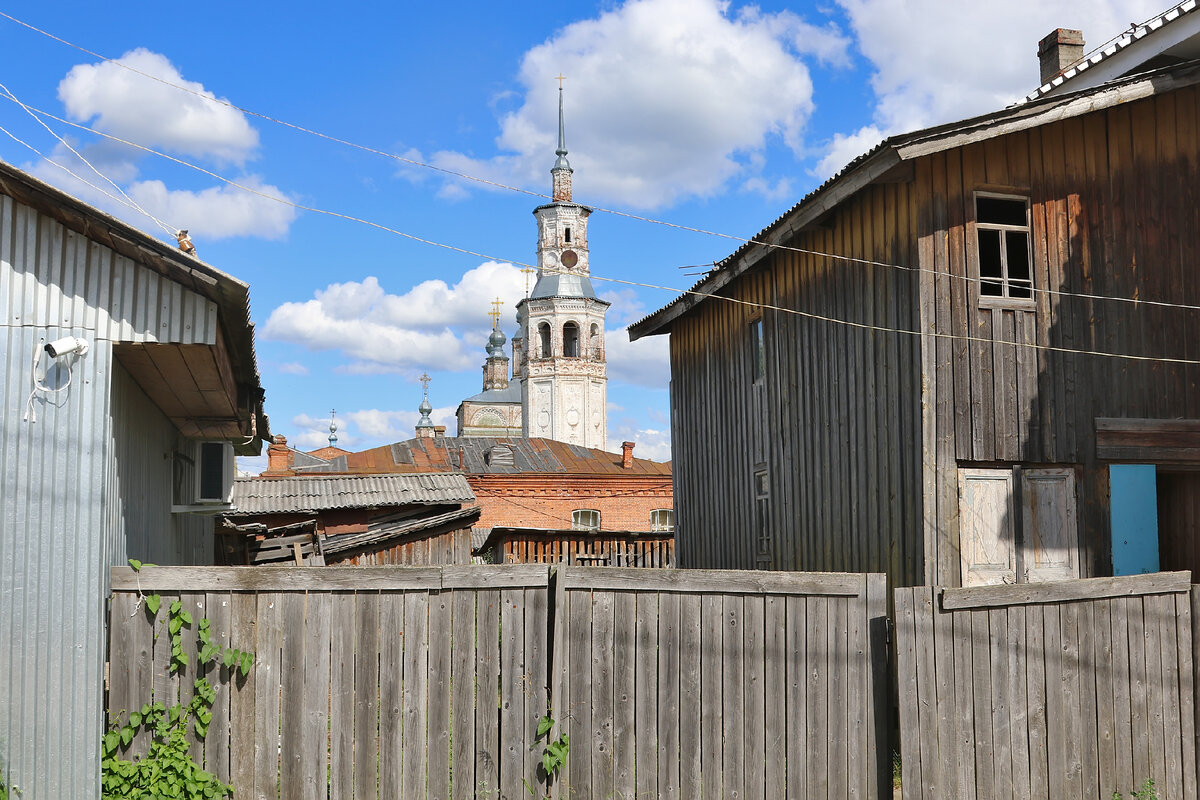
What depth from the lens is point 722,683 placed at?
7090mm

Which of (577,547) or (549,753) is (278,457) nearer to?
(577,547)

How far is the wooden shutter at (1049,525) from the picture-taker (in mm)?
10484

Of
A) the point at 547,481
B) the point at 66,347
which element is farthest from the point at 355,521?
the point at 547,481

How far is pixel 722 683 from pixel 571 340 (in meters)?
80.8

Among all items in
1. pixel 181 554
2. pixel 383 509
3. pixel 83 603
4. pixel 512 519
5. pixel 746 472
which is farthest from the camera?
pixel 512 519

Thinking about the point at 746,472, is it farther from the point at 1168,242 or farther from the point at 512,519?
the point at 512,519

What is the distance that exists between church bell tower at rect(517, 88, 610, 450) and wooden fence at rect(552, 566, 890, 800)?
78.4 m

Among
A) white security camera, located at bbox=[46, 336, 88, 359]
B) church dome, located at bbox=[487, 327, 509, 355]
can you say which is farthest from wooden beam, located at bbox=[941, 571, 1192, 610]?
church dome, located at bbox=[487, 327, 509, 355]

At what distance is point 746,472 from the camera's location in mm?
14734

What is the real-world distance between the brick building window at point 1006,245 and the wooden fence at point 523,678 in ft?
15.2

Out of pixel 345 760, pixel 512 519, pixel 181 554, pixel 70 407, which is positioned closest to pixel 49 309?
pixel 70 407

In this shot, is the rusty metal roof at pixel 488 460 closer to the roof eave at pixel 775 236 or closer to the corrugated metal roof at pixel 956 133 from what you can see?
the roof eave at pixel 775 236

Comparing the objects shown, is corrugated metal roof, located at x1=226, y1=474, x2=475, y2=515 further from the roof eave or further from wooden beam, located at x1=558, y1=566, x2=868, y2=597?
wooden beam, located at x1=558, y1=566, x2=868, y2=597

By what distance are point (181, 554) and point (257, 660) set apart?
6.92 m
